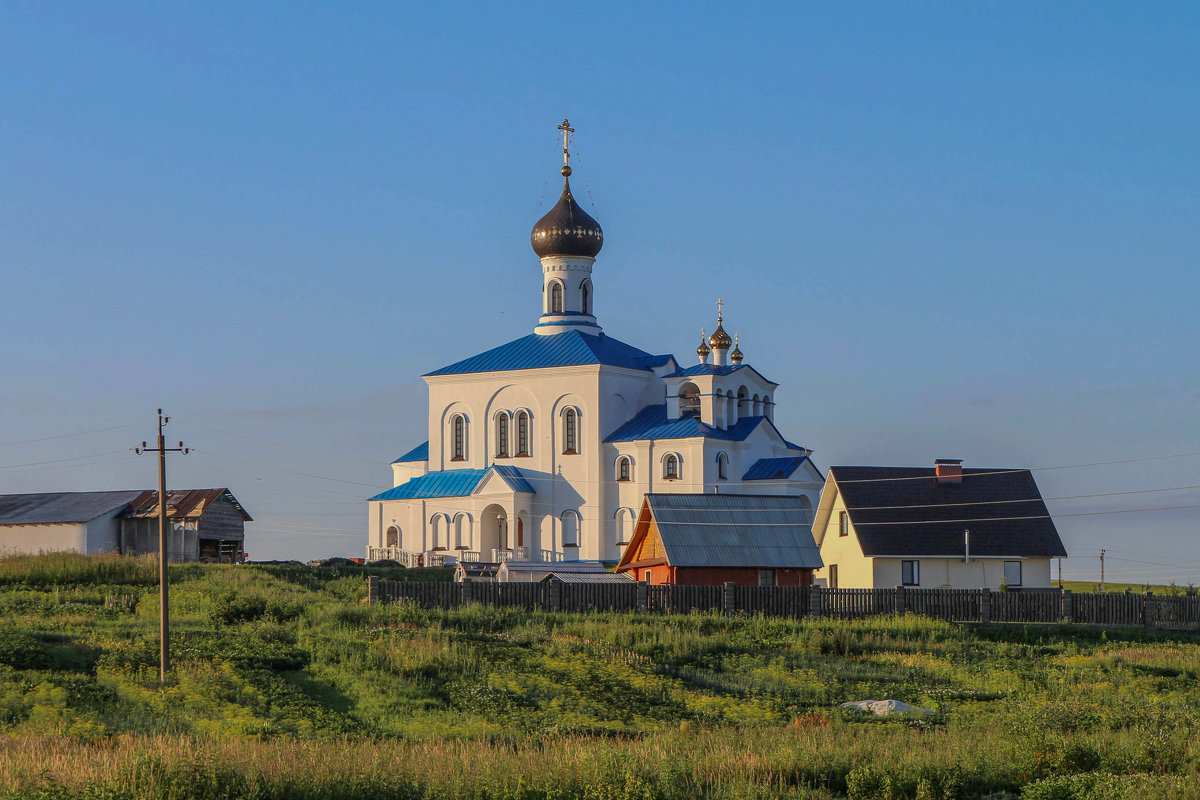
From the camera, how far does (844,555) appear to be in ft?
143

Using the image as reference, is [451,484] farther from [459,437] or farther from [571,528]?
[571,528]

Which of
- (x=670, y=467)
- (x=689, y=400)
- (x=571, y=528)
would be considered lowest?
(x=571, y=528)

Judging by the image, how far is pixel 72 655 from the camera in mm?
25703

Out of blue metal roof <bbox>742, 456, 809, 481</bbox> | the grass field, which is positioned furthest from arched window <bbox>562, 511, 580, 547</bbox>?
the grass field

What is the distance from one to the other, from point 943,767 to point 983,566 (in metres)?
27.1

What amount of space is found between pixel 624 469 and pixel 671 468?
7.04 feet

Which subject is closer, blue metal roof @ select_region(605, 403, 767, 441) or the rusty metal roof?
the rusty metal roof

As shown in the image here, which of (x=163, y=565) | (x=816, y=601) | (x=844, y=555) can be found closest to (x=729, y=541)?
(x=816, y=601)

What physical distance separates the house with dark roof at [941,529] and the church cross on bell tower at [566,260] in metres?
19.8

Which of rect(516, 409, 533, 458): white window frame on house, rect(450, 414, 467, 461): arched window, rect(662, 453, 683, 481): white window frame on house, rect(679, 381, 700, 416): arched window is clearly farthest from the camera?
rect(450, 414, 467, 461): arched window

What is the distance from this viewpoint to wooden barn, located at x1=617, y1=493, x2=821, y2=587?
38.5 metres

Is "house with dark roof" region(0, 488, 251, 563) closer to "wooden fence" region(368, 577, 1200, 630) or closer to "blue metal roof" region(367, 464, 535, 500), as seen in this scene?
"blue metal roof" region(367, 464, 535, 500)

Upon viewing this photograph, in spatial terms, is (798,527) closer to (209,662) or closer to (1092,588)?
(209,662)

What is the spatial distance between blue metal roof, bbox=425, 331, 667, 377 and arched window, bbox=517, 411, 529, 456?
6.22 feet
